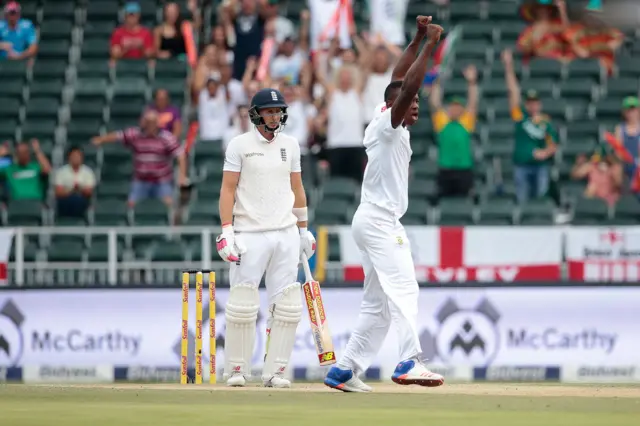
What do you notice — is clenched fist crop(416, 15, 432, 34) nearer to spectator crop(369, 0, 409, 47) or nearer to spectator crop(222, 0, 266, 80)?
spectator crop(369, 0, 409, 47)

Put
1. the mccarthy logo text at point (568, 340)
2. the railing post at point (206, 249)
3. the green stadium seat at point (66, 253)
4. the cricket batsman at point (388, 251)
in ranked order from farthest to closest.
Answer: the green stadium seat at point (66, 253) < the railing post at point (206, 249) < the mccarthy logo text at point (568, 340) < the cricket batsman at point (388, 251)

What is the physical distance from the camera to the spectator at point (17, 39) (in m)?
23.2

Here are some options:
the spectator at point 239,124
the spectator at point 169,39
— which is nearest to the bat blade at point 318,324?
the spectator at point 239,124

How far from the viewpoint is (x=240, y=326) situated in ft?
40.8

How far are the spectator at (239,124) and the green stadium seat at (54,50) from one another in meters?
4.33

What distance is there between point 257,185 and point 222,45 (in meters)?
9.60

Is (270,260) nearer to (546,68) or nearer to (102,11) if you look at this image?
(546,68)

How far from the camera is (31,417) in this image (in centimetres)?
976

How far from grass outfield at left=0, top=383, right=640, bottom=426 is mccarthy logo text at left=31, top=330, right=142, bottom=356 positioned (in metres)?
4.51

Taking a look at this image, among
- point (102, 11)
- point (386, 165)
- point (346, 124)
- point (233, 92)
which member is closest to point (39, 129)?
point (102, 11)

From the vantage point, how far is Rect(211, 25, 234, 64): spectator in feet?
70.0

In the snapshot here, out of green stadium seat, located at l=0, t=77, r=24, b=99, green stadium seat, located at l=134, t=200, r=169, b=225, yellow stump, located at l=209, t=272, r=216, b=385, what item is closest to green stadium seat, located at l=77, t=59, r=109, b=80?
green stadium seat, located at l=0, t=77, r=24, b=99

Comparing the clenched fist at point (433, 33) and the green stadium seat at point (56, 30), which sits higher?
the green stadium seat at point (56, 30)

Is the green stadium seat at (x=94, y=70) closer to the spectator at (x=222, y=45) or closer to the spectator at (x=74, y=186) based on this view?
the spectator at (x=222, y=45)
